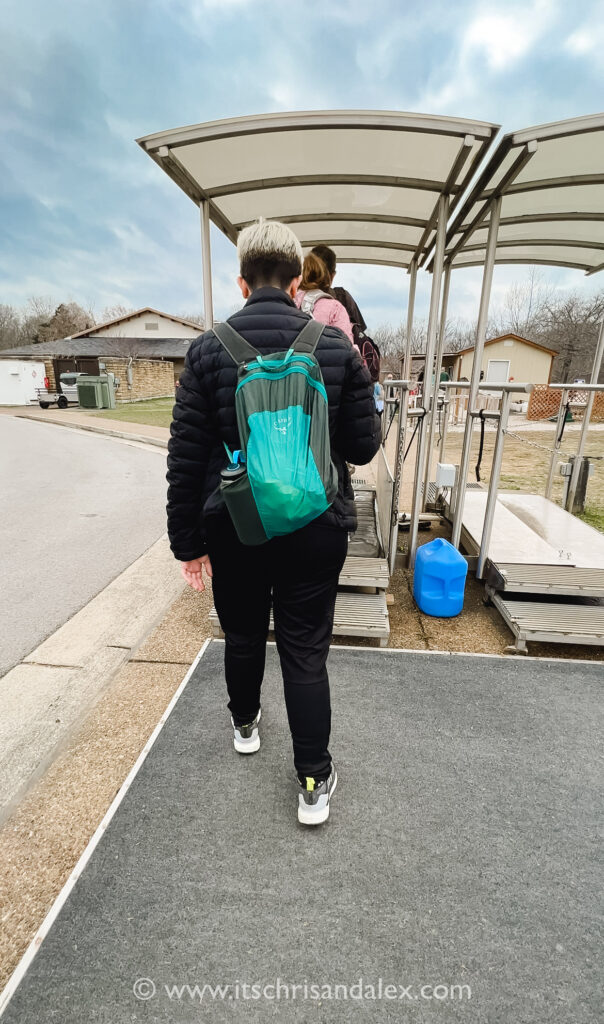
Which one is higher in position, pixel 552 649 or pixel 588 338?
pixel 588 338

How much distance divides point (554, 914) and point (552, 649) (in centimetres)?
177

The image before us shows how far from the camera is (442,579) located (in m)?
3.38

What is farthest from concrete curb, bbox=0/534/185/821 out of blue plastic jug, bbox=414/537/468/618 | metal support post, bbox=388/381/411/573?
blue plastic jug, bbox=414/537/468/618

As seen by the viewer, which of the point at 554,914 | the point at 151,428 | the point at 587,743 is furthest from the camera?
the point at 151,428

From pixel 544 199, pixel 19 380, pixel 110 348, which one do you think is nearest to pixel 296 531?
pixel 544 199

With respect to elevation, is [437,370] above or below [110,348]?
below

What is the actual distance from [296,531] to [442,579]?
2121 mm

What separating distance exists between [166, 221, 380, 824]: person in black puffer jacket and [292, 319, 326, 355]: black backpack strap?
0.09 ft

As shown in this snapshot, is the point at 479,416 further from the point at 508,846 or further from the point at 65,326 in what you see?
the point at 65,326

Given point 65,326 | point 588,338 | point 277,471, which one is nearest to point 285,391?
point 277,471

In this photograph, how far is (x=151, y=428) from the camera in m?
16.5

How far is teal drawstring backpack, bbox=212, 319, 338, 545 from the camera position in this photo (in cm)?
139

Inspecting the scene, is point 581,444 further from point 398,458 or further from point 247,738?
point 247,738

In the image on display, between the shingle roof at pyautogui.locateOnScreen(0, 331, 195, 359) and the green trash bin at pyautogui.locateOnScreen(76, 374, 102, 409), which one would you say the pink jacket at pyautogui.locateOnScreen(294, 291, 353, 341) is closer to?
the green trash bin at pyautogui.locateOnScreen(76, 374, 102, 409)
